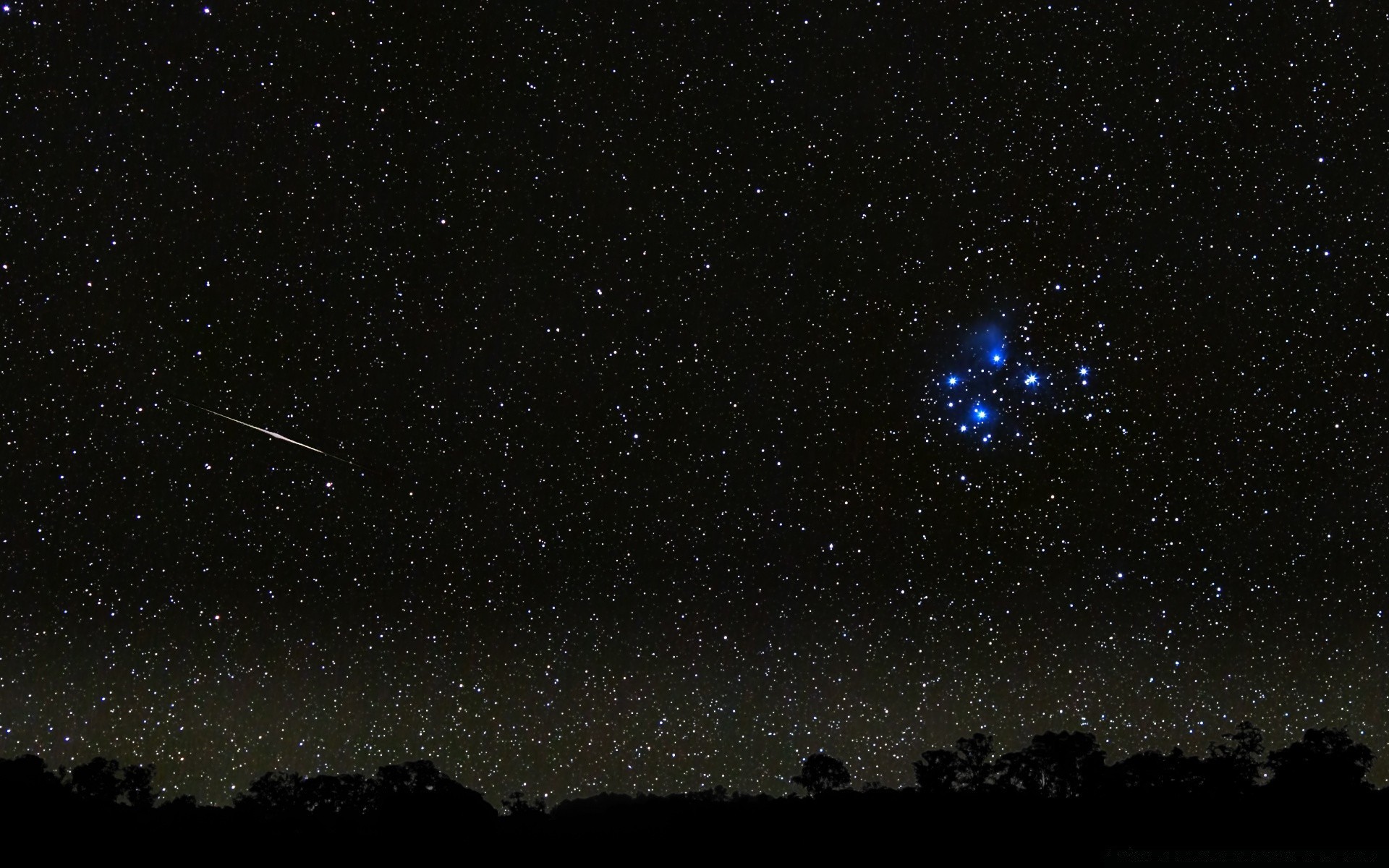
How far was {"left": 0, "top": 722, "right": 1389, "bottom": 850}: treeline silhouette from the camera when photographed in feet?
51.6

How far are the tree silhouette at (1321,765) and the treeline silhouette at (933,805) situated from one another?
38 millimetres

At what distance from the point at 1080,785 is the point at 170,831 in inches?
700

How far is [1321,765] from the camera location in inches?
762

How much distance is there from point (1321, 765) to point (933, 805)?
805 cm

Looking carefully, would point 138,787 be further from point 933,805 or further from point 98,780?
point 933,805

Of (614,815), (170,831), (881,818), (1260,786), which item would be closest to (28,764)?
(170,831)

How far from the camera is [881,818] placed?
56.2 ft

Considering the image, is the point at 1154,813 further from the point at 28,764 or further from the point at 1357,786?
the point at 28,764

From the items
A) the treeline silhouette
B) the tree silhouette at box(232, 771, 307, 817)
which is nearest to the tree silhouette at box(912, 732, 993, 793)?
the treeline silhouette

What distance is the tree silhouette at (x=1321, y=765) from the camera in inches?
712

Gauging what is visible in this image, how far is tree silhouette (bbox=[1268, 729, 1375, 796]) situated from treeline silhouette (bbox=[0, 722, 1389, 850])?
38mm

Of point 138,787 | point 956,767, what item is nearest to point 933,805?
point 956,767

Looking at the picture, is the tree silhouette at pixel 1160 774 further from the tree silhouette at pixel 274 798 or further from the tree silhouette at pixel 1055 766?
the tree silhouette at pixel 274 798

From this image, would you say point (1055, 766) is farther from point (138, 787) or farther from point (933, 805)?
point (138, 787)
